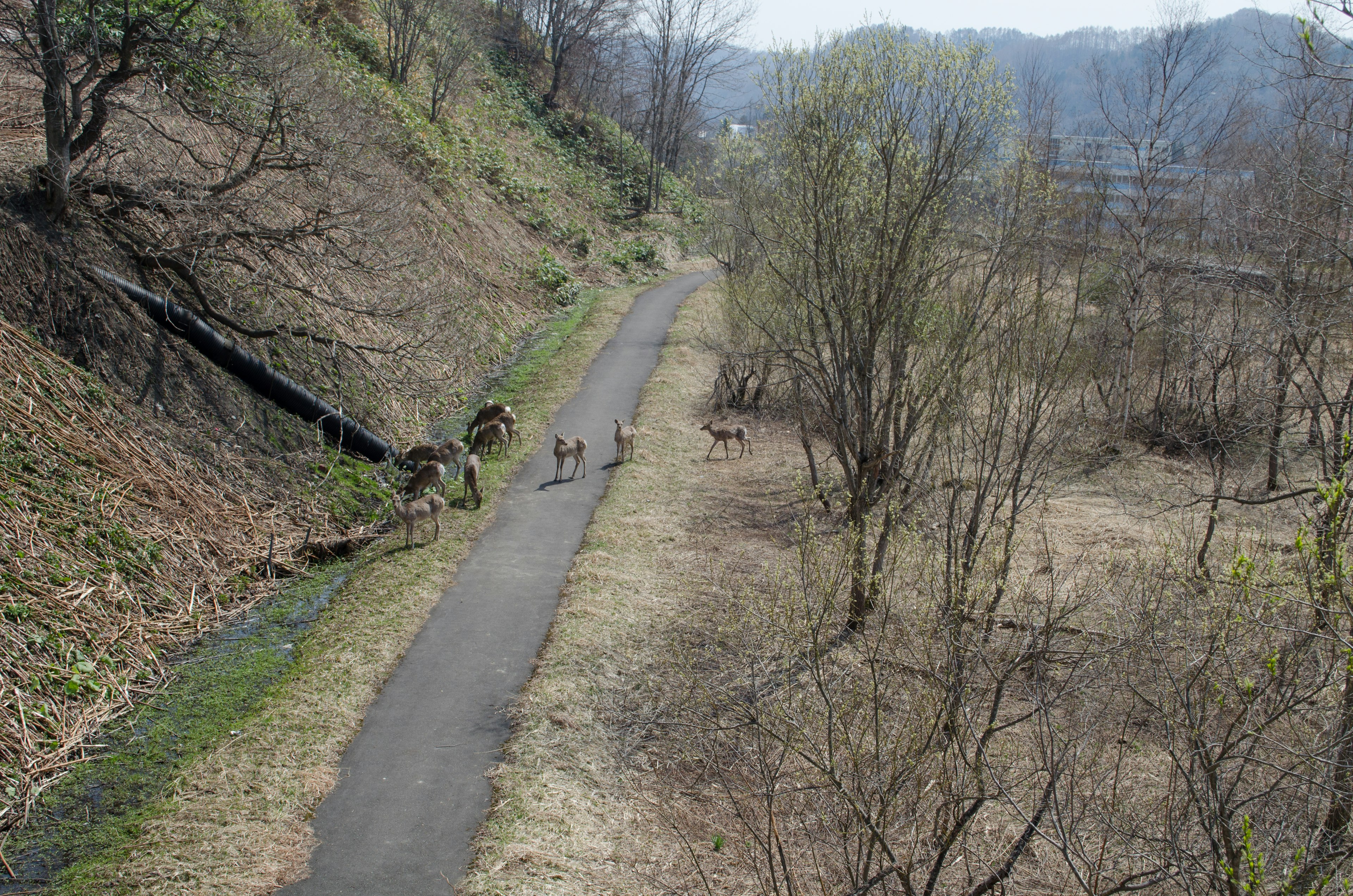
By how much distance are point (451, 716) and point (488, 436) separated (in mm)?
8572

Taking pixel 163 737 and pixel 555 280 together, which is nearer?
pixel 163 737

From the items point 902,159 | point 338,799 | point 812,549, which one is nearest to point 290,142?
point 902,159

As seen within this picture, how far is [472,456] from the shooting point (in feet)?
50.8

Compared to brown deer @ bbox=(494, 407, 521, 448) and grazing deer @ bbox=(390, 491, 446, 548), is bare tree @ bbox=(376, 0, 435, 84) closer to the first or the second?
brown deer @ bbox=(494, 407, 521, 448)

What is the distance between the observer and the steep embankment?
9.80 metres

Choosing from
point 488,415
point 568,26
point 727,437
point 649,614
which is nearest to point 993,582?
point 649,614

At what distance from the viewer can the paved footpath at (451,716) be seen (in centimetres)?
742

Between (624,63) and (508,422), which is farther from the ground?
(624,63)

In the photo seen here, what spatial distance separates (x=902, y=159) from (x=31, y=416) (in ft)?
39.5

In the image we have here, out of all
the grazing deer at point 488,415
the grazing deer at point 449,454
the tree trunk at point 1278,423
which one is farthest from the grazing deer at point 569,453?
the tree trunk at point 1278,423

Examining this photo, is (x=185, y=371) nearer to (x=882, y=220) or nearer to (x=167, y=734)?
(x=167, y=734)

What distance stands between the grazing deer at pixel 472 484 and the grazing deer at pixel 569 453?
5.64 feet

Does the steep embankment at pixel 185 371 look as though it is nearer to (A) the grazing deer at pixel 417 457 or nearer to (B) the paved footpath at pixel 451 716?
(A) the grazing deer at pixel 417 457

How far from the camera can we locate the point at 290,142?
20141 millimetres
